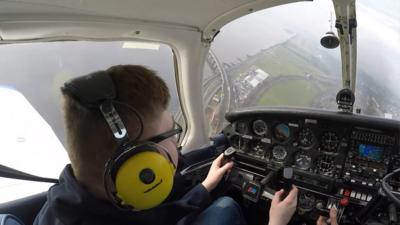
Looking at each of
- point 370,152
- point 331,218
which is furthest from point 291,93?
point 331,218

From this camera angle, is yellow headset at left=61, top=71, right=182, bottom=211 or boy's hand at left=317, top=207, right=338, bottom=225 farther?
boy's hand at left=317, top=207, right=338, bottom=225

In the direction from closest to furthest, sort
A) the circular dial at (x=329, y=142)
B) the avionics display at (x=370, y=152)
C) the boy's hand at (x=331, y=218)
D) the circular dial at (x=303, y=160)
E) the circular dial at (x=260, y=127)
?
the boy's hand at (x=331, y=218)
the avionics display at (x=370, y=152)
the circular dial at (x=329, y=142)
the circular dial at (x=303, y=160)
the circular dial at (x=260, y=127)

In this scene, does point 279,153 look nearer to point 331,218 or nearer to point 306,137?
point 306,137

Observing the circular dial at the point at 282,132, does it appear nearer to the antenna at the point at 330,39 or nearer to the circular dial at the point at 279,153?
the circular dial at the point at 279,153

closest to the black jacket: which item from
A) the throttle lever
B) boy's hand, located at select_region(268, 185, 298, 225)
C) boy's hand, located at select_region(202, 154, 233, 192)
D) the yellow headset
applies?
the yellow headset

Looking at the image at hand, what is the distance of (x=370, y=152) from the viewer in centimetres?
212

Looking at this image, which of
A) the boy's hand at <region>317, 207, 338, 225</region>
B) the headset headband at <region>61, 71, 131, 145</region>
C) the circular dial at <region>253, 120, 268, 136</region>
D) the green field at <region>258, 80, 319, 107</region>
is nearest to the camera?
the headset headband at <region>61, 71, 131, 145</region>

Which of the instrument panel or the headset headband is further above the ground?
the headset headband

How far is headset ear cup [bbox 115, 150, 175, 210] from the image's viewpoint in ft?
3.37

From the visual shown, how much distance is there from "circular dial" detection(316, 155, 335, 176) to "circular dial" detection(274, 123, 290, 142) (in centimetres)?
24

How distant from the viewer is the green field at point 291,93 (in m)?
3.48

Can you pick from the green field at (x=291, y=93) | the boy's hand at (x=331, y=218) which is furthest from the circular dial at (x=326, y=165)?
the green field at (x=291, y=93)

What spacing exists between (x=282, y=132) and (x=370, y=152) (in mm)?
526

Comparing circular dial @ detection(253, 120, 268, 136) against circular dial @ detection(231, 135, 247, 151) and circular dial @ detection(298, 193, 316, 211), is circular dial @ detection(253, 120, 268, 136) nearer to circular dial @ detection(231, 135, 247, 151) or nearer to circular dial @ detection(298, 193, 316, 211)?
circular dial @ detection(231, 135, 247, 151)
